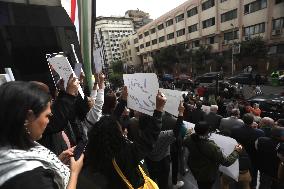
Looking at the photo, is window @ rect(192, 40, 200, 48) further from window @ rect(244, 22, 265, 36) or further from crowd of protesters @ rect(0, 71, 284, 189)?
crowd of protesters @ rect(0, 71, 284, 189)

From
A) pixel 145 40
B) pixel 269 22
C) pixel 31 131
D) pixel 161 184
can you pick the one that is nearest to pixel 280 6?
pixel 269 22

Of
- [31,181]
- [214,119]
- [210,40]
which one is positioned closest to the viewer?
[31,181]

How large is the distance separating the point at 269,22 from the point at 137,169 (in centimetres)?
3246

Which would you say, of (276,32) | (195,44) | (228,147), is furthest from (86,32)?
(195,44)

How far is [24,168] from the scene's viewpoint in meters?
1.20

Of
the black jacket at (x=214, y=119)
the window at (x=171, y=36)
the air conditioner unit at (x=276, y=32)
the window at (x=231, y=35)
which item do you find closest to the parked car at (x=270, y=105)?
the black jacket at (x=214, y=119)

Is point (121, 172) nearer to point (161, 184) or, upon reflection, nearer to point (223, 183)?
point (161, 184)

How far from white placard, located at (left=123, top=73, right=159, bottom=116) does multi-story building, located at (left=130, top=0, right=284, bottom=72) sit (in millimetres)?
30443

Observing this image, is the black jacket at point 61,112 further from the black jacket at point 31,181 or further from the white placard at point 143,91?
the black jacket at point 31,181

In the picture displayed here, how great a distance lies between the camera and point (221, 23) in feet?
124

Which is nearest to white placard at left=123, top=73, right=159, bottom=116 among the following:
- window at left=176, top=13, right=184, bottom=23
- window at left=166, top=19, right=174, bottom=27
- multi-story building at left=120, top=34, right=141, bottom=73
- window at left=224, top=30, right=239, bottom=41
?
window at left=224, top=30, right=239, bottom=41

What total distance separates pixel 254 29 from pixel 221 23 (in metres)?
5.86

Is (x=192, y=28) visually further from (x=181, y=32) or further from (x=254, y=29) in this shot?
(x=254, y=29)

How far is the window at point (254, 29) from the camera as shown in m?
31.7
